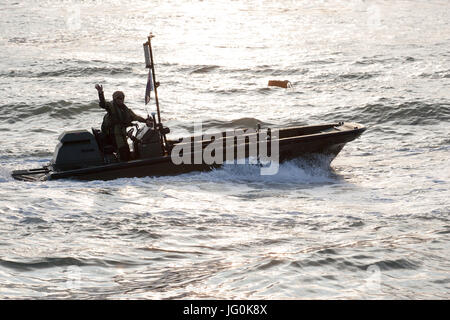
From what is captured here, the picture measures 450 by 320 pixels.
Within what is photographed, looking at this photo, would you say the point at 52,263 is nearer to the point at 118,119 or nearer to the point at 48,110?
the point at 118,119

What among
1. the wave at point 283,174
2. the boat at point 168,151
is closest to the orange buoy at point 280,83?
the boat at point 168,151

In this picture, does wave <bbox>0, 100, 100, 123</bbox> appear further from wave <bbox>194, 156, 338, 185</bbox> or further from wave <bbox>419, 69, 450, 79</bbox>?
wave <bbox>419, 69, 450, 79</bbox>

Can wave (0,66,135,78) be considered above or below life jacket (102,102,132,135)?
below

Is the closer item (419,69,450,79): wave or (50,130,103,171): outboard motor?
(50,130,103,171): outboard motor

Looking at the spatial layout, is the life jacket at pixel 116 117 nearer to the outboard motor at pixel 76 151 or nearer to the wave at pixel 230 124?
the outboard motor at pixel 76 151

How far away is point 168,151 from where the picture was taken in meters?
13.6

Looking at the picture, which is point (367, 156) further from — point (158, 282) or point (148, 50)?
point (158, 282)

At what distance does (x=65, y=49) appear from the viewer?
32000 mm

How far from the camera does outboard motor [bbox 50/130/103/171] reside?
12883 millimetres

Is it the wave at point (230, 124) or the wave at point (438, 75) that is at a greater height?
the wave at point (438, 75)
